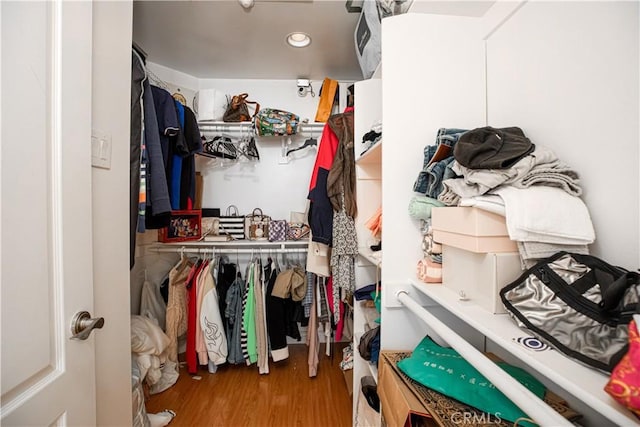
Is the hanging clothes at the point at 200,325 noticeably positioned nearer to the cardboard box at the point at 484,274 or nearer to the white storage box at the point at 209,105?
the white storage box at the point at 209,105

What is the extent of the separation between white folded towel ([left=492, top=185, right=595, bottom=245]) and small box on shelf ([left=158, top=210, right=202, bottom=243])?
6.79ft

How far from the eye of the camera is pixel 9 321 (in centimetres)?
52

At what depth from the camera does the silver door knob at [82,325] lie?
66 cm

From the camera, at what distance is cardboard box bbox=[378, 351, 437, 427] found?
655mm

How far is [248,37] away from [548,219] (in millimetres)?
1940

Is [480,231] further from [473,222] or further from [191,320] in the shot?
[191,320]

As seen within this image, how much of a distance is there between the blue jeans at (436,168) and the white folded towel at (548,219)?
0.25 meters

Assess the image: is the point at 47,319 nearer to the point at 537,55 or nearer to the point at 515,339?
the point at 515,339

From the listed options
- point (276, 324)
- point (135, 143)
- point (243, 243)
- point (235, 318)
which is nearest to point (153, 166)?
point (135, 143)

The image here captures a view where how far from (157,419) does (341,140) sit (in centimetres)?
192

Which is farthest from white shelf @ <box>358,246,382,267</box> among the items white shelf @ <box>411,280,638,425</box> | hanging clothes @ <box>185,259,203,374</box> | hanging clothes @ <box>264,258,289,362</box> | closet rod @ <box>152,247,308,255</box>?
hanging clothes @ <box>185,259,203,374</box>

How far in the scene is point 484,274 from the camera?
2.16 feet

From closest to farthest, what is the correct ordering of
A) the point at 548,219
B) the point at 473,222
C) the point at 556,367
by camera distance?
1. the point at 556,367
2. the point at 548,219
3. the point at 473,222

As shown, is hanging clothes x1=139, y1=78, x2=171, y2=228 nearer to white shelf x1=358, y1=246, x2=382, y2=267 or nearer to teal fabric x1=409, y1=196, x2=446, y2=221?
white shelf x1=358, y1=246, x2=382, y2=267
